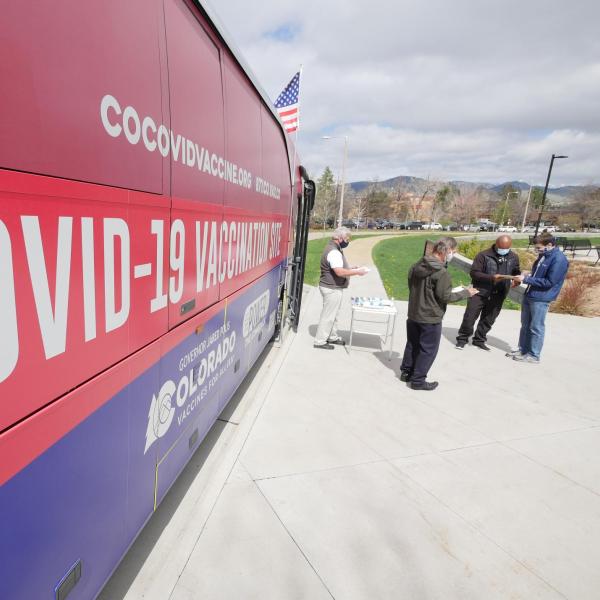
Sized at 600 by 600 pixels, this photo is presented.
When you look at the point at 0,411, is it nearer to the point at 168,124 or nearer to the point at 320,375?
the point at 168,124

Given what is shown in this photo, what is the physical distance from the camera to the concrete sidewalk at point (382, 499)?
87.7 inches

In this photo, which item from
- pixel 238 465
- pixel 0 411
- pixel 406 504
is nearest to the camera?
pixel 0 411

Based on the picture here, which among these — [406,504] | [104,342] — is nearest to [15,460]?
[104,342]

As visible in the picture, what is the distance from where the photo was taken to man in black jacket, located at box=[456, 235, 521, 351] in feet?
19.1

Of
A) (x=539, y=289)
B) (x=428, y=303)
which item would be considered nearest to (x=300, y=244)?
(x=428, y=303)

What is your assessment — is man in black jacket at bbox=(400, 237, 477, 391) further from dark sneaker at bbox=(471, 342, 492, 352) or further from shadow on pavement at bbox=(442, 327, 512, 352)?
shadow on pavement at bbox=(442, 327, 512, 352)

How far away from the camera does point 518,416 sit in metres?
4.30

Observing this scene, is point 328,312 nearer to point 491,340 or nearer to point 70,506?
point 491,340

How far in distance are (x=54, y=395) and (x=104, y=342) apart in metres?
0.26

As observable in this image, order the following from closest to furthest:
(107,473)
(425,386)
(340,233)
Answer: (107,473)
(425,386)
(340,233)

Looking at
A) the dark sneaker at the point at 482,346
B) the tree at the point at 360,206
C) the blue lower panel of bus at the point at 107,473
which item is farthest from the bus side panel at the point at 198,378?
the tree at the point at 360,206

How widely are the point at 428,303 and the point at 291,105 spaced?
4.02 m

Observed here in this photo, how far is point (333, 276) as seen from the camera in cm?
550

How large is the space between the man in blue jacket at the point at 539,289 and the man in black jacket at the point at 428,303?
4.42 feet
